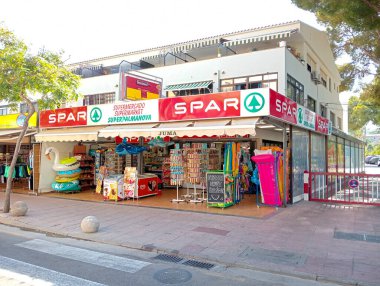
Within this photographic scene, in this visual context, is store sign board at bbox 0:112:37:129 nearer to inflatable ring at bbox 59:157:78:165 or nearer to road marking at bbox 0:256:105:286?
inflatable ring at bbox 59:157:78:165

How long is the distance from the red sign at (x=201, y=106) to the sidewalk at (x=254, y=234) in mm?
3329

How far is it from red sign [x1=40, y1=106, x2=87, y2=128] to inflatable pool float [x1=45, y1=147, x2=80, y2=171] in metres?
1.21

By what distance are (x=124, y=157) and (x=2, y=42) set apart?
7.63 meters

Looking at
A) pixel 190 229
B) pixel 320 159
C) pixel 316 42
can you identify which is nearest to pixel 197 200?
pixel 190 229

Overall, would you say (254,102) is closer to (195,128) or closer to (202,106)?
(202,106)

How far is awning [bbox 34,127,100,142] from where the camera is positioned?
1330cm

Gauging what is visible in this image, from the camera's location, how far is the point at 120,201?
42.3ft

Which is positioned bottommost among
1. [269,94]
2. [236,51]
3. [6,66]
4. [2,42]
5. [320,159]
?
[320,159]

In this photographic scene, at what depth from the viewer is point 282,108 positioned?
10.8 meters

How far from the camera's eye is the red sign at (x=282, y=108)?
399 inches

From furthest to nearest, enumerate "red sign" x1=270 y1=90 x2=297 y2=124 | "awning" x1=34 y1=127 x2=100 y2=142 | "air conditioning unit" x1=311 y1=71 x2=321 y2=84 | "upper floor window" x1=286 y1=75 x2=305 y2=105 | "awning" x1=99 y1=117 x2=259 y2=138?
"air conditioning unit" x1=311 y1=71 x2=321 y2=84 → "upper floor window" x1=286 y1=75 x2=305 y2=105 → "awning" x1=34 y1=127 x2=100 y2=142 → "red sign" x1=270 y1=90 x2=297 y2=124 → "awning" x1=99 y1=117 x2=259 y2=138

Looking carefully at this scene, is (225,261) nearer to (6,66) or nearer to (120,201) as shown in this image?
(120,201)

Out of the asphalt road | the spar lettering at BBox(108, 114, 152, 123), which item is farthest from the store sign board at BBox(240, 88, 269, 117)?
the asphalt road

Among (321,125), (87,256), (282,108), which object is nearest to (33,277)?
(87,256)
